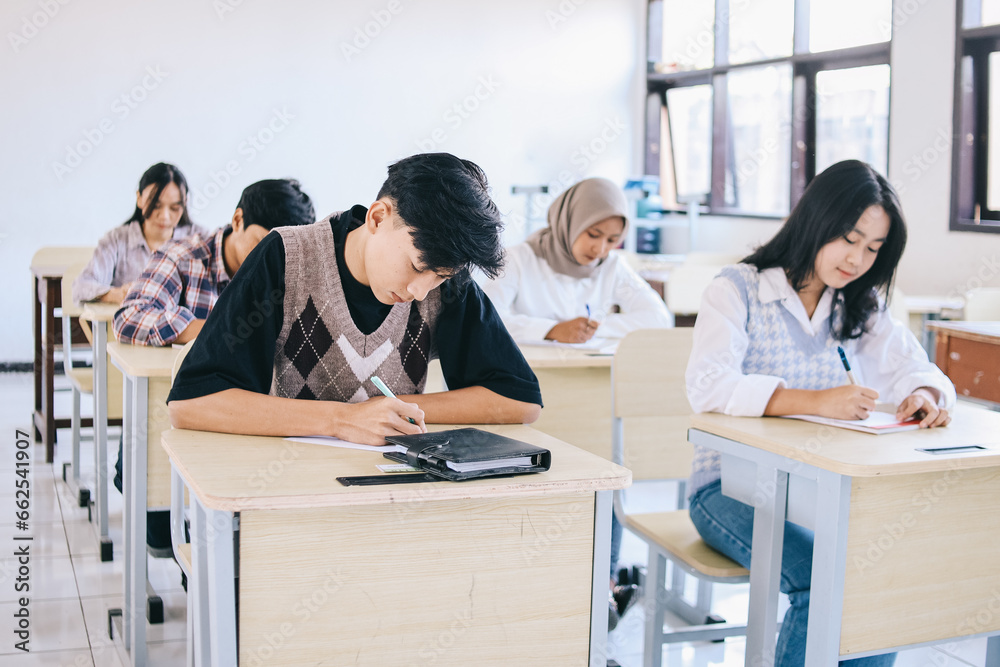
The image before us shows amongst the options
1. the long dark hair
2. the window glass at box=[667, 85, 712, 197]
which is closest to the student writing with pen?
the long dark hair

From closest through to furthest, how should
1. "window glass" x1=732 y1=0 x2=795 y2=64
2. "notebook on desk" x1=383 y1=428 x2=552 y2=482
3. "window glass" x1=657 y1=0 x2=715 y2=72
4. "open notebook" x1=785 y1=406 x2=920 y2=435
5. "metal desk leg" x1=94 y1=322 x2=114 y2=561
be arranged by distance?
"notebook on desk" x1=383 y1=428 x2=552 y2=482
"open notebook" x1=785 y1=406 x2=920 y2=435
"metal desk leg" x1=94 y1=322 x2=114 y2=561
"window glass" x1=732 y1=0 x2=795 y2=64
"window glass" x1=657 y1=0 x2=715 y2=72

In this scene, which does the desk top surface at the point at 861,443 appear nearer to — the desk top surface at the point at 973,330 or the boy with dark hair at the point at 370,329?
the boy with dark hair at the point at 370,329

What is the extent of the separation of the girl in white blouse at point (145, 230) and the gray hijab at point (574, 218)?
147 centimetres

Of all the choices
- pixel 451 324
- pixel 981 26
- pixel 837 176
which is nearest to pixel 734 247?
pixel 981 26

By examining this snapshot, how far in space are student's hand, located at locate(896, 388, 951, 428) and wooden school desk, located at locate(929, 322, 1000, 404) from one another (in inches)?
54.6

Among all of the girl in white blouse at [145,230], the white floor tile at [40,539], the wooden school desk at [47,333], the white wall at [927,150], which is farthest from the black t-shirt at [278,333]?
the white wall at [927,150]

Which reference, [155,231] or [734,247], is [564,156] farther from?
[155,231]

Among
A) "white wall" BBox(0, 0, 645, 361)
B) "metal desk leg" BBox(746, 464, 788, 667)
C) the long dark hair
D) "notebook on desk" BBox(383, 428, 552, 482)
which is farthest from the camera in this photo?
"white wall" BBox(0, 0, 645, 361)

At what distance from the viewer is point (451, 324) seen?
1.70 metres

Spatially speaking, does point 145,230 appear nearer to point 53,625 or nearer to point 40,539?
point 40,539

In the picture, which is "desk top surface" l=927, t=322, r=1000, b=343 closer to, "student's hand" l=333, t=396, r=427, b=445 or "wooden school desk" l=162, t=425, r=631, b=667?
"wooden school desk" l=162, t=425, r=631, b=667

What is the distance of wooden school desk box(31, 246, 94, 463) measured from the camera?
13.0 ft

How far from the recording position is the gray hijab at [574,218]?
10.3ft

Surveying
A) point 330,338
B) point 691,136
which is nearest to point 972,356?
point 330,338
